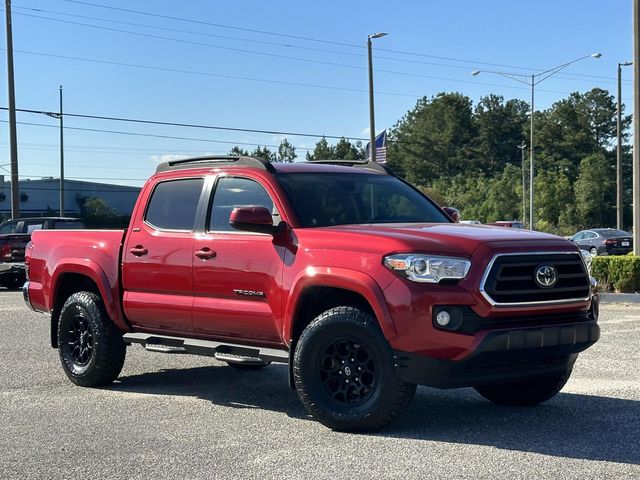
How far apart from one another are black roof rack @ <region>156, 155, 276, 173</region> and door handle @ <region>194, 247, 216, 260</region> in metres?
0.79

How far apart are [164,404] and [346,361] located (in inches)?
77.7

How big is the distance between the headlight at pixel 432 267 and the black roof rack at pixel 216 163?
1.76 metres

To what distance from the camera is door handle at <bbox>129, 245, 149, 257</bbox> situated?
7.12 metres

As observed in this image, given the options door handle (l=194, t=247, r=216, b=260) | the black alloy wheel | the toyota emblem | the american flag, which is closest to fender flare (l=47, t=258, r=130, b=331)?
door handle (l=194, t=247, r=216, b=260)

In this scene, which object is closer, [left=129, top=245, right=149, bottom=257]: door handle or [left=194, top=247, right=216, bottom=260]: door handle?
[left=194, top=247, right=216, bottom=260]: door handle

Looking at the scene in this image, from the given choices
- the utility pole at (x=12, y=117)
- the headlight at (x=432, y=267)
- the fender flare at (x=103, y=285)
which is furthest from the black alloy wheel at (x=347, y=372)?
the utility pole at (x=12, y=117)

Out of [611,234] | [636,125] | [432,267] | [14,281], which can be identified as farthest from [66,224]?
[611,234]

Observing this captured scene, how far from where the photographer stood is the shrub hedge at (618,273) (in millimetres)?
16031

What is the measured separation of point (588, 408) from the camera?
252 inches

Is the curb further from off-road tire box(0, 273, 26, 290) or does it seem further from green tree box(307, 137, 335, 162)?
green tree box(307, 137, 335, 162)

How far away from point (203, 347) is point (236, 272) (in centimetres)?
73

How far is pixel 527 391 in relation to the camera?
650cm

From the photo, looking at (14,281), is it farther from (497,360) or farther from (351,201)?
(497,360)

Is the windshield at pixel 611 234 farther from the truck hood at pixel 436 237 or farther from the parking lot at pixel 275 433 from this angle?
the truck hood at pixel 436 237
